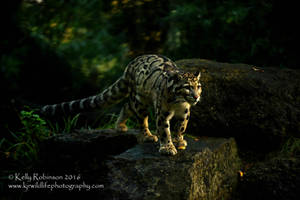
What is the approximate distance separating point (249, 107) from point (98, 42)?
18.2ft

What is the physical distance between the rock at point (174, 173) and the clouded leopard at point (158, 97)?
0.25 metres

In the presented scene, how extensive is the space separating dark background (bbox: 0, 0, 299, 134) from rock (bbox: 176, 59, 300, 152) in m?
1.99

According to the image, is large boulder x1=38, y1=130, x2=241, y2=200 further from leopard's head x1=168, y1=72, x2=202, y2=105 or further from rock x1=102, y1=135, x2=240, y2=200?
leopard's head x1=168, y1=72, x2=202, y2=105

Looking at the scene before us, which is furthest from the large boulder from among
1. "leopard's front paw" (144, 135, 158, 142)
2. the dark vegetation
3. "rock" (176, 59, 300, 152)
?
the dark vegetation

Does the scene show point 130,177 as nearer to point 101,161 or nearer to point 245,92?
point 101,161

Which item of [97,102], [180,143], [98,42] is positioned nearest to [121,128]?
[97,102]

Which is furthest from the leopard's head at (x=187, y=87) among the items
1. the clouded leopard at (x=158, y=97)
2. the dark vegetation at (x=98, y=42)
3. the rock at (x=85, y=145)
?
the dark vegetation at (x=98, y=42)

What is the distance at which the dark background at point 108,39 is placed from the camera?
7.40 metres

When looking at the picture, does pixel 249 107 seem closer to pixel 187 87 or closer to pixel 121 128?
pixel 187 87

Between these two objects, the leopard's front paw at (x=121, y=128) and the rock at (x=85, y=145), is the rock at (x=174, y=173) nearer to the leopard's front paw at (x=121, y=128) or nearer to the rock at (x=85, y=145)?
the rock at (x=85, y=145)

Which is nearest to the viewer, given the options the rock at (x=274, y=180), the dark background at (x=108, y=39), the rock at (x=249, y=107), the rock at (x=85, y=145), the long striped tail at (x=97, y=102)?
the rock at (x=274, y=180)

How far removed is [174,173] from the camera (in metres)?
4.09

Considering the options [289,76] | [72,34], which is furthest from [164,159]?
[72,34]

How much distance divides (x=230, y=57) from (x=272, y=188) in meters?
4.04
